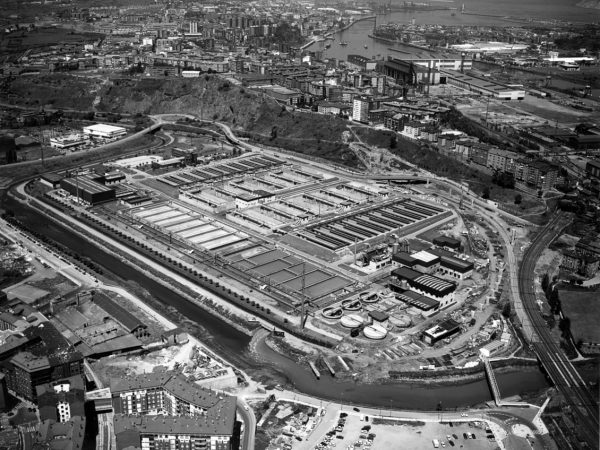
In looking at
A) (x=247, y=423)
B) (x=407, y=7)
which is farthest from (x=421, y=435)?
(x=407, y=7)

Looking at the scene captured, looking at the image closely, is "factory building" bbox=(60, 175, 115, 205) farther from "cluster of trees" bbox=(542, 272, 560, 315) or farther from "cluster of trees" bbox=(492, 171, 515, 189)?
"cluster of trees" bbox=(542, 272, 560, 315)

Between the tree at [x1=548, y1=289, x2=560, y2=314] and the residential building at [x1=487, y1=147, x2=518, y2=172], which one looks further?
the residential building at [x1=487, y1=147, x2=518, y2=172]

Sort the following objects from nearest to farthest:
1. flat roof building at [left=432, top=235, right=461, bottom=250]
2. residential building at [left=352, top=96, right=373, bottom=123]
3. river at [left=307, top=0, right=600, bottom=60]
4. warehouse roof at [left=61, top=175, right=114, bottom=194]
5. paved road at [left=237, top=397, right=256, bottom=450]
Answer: paved road at [left=237, top=397, right=256, bottom=450] < flat roof building at [left=432, top=235, right=461, bottom=250] < warehouse roof at [left=61, top=175, right=114, bottom=194] < residential building at [left=352, top=96, right=373, bottom=123] < river at [left=307, top=0, right=600, bottom=60]

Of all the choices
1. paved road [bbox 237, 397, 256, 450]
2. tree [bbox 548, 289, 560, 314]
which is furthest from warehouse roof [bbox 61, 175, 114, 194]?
tree [bbox 548, 289, 560, 314]

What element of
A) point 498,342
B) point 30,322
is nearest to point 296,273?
point 498,342

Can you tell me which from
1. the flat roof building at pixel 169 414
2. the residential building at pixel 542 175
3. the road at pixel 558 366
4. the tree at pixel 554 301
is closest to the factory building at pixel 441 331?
the road at pixel 558 366

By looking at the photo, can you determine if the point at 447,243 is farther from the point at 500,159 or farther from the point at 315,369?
the point at 500,159
